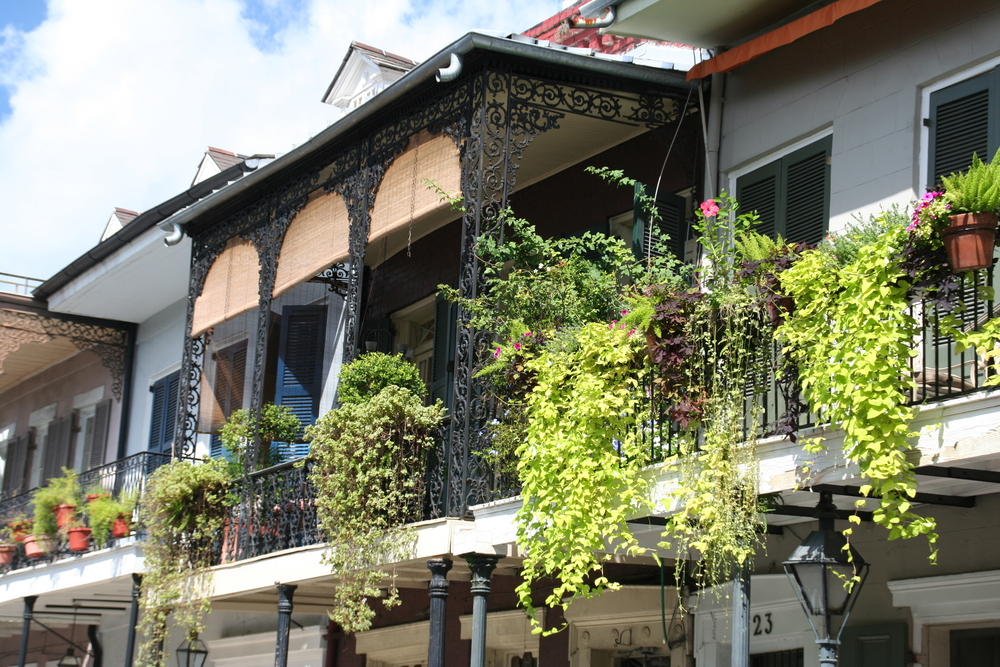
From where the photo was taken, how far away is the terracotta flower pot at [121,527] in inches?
510

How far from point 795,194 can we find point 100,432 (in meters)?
12.4

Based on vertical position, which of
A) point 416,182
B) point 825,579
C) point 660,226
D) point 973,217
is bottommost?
point 825,579

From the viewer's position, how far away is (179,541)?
11.4 metres

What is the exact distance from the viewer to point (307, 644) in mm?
13234

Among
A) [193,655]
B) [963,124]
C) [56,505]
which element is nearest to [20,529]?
[56,505]

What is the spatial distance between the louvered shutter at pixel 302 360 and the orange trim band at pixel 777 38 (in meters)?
5.65

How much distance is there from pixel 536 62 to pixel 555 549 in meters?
4.11

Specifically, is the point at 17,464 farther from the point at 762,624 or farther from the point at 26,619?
the point at 762,624

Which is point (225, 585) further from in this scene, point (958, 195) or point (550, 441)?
point (958, 195)

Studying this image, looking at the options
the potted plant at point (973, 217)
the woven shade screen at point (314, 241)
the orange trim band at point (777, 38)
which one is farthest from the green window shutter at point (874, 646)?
the woven shade screen at point (314, 241)

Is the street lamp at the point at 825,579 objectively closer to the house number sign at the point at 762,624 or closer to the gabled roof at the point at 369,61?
the house number sign at the point at 762,624

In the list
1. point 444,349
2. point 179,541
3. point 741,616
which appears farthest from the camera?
point 444,349

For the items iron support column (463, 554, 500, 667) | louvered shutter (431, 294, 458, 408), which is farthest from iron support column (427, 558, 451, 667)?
louvered shutter (431, 294, 458, 408)

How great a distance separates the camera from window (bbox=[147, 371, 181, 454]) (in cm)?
1603
